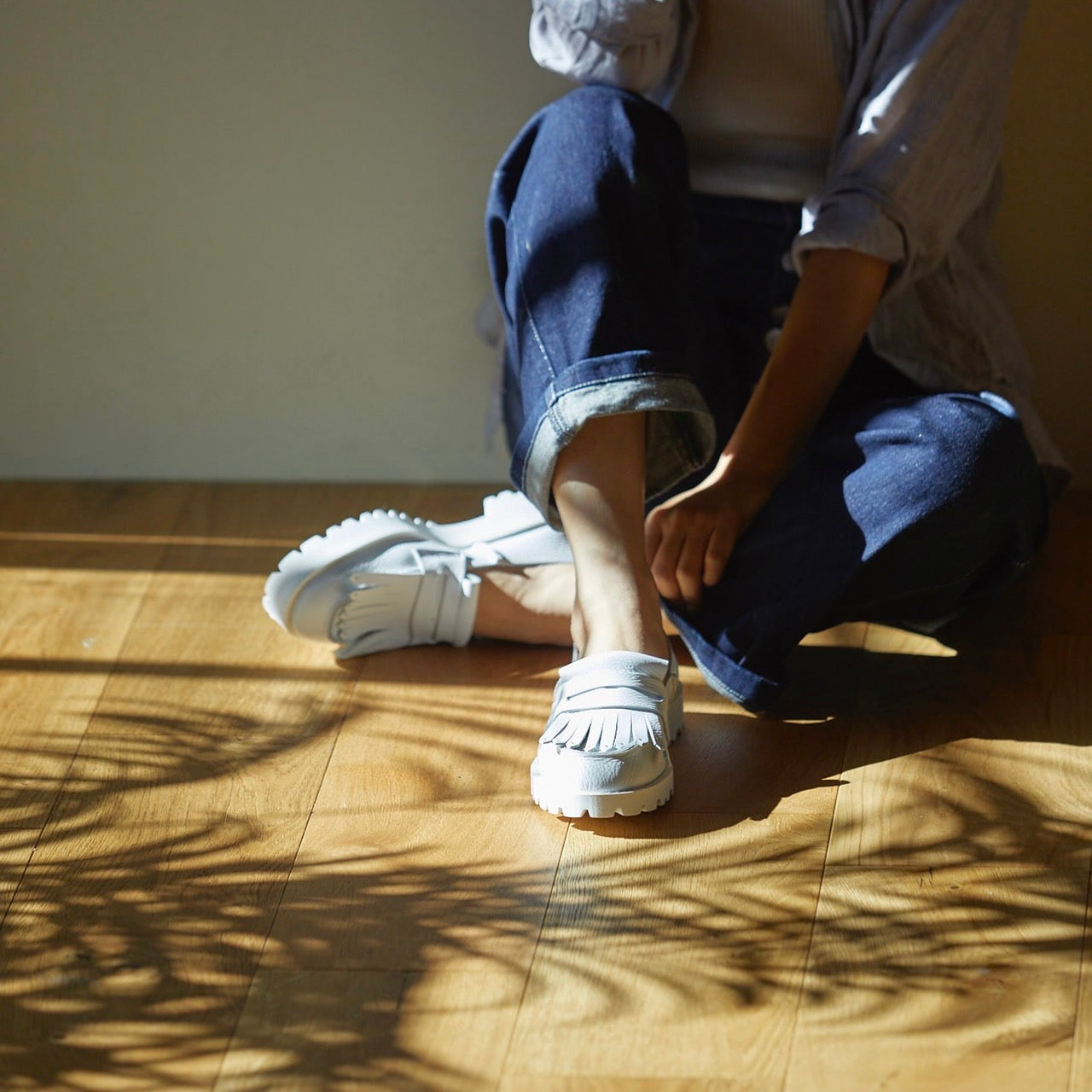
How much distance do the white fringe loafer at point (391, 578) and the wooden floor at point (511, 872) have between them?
0.04 metres

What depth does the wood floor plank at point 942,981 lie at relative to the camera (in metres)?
1.00

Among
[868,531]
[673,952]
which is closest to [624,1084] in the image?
[673,952]

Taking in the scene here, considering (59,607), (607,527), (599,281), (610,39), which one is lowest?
(59,607)

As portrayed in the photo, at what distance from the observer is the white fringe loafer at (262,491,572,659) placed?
5.13ft

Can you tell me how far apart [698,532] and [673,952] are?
18.0 inches

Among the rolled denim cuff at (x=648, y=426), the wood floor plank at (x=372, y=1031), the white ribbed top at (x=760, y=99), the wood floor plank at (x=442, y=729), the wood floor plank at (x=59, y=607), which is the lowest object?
the wood floor plank at (x=59, y=607)

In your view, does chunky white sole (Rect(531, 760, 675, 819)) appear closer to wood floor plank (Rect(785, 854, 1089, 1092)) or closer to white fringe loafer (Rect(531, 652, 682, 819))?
white fringe loafer (Rect(531, 652, 682, 819))

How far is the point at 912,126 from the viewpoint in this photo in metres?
1.45

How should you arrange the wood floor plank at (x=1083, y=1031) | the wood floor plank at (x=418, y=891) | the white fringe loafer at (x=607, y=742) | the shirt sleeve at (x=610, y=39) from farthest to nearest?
the shirt sleeve at (x=610, y=39) < the white fringe loafer at (x=607, y=742) < the wood floor plank at (x=418, y=891) < the wood floor plank at (x=1083, y=1031)

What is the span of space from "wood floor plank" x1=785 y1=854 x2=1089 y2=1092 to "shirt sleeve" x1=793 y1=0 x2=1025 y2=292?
61 cm

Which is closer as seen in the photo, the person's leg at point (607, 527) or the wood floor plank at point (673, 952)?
the wood floor plank at point (673, 952)

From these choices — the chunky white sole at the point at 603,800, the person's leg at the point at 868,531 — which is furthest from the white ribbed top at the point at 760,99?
the chunky white sole at the point at 603,800

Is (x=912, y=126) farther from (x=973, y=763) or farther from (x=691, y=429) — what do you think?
(x=973, y=763)

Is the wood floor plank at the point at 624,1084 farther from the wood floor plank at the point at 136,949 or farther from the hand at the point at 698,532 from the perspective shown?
the hand at the point at 698,532
